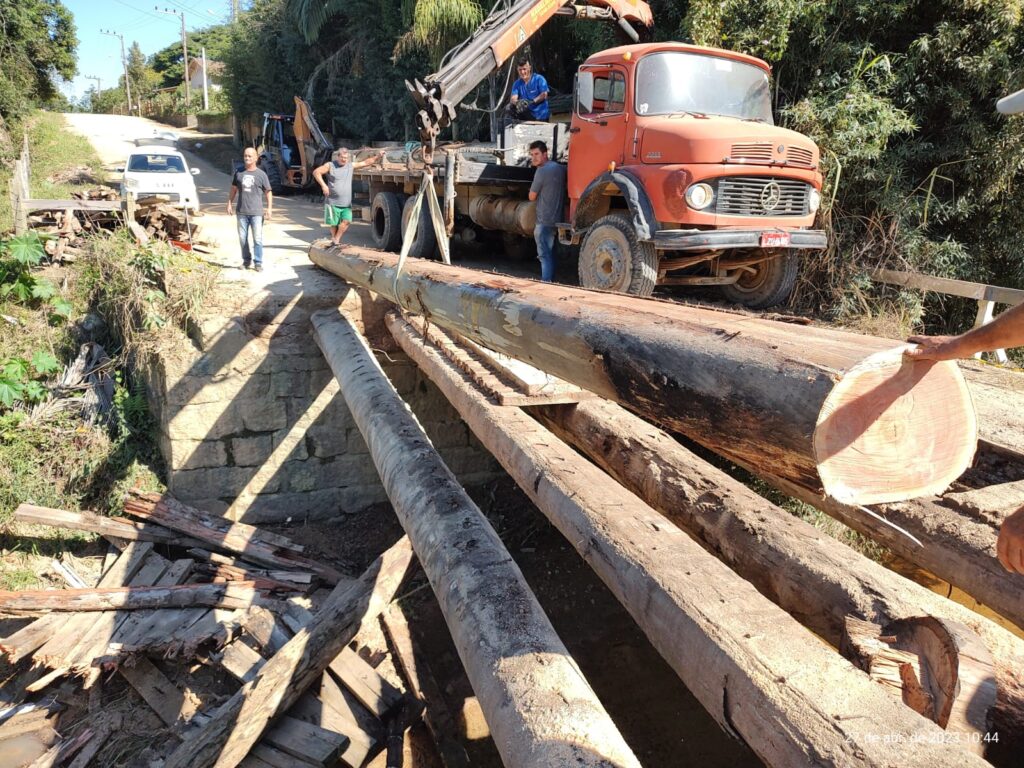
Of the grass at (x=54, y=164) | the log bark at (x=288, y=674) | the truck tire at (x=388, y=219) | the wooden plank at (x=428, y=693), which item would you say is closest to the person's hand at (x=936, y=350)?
the log bark at (x=288, y=674)

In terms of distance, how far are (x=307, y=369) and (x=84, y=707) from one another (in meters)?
3.18

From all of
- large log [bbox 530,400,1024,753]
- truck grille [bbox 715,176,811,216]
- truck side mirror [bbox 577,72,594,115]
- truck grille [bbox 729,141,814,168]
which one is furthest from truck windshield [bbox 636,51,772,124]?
large log [bbox 530,400,1024,753]

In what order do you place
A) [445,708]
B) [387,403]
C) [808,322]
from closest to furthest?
[808,322], [387,403], [445,708]

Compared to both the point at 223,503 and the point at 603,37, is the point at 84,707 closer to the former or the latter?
the point at 223,503

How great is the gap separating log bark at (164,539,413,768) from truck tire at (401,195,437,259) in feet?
17.7

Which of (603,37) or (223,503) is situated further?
(603,37)

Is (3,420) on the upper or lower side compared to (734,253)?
lower

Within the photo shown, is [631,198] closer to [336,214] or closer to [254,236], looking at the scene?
[254,236]

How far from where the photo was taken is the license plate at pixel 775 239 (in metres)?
5.57

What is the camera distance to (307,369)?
6.30 m

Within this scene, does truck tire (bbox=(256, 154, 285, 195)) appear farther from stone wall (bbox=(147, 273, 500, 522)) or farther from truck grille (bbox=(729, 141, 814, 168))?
truck grille (bbox=(729, 141, 814, 168))

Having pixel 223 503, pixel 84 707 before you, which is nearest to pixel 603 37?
pixel 223 503

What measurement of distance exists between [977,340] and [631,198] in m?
4.58

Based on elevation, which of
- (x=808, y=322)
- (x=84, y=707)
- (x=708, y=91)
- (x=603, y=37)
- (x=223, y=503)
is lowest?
(x=84, y=707)
